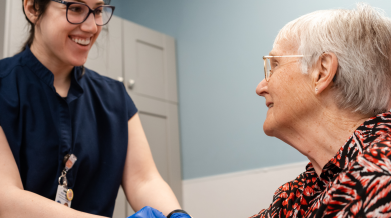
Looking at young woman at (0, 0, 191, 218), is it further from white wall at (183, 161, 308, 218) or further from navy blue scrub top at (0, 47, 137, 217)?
white wall at (183, 161, 308, 218)

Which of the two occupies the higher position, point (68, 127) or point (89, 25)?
point (89, 25)

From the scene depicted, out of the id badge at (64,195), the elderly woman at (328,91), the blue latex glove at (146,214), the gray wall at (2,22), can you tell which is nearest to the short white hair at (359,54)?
the elderly woman at (328,91)

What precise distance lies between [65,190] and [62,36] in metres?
0.47

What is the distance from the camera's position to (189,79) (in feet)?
9.97

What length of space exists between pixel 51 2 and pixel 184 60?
194 cm

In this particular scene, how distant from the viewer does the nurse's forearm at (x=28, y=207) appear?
989 millimetres

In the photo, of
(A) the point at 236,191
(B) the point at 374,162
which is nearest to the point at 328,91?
(B) the point at 374,162

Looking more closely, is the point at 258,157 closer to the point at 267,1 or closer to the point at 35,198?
the point at 267,1

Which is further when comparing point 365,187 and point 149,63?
point 149,63

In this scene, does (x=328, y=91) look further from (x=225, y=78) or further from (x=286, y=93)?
(x=225, y=78)

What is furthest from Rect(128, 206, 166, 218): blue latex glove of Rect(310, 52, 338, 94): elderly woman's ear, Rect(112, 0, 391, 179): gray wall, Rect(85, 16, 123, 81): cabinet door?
Rect(85, 16, 123, 81): cabinet door

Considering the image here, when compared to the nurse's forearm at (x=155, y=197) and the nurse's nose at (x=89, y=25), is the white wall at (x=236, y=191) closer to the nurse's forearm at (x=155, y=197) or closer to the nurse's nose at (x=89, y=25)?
the nurse's forearm at (x=155, y=197)

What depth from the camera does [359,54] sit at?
90 centimetres

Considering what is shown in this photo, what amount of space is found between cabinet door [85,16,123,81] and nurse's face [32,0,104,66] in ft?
4.13
